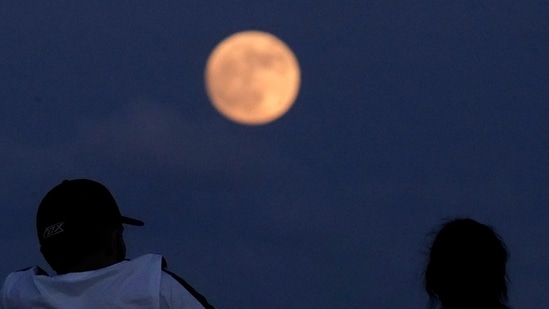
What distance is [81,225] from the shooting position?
3775 millimetres

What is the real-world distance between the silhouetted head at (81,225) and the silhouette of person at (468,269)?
1.98 m

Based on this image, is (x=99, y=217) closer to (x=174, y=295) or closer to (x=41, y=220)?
(x=41, y=220)

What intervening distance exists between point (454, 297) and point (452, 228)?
0.42 metres

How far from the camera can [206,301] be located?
11.7 feet

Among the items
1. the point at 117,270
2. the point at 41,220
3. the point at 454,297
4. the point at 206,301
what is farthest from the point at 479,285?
the point at 41,220

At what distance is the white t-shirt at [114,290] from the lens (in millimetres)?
3604

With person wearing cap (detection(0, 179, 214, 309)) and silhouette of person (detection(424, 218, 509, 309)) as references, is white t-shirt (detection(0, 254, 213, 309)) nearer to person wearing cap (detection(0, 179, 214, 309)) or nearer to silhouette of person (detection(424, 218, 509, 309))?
person wearing cap (detection(0, 179, 214, 309))

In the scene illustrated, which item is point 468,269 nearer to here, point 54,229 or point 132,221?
point 132,221

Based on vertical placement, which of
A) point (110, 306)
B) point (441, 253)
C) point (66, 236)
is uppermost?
point (441, 253)

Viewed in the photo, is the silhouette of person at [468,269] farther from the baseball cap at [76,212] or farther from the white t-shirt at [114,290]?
the baseball cap at [76,212]

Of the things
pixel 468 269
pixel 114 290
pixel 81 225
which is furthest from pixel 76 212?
pixel 468 269

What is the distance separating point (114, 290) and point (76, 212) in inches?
16.7

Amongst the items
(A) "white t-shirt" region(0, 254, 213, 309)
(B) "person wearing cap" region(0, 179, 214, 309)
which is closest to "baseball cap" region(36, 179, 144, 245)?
(B) "person wearing cap" region(0, 179, 214, 309)

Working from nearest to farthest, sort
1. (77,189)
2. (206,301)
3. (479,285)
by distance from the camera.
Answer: (206,301) → (77,189) → (479,285)
